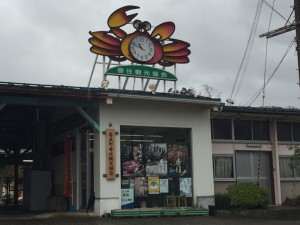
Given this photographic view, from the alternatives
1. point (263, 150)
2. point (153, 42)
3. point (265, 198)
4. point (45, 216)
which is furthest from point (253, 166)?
point (45, 216)

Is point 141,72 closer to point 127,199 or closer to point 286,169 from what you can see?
point 127,199

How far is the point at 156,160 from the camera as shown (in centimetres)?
1844

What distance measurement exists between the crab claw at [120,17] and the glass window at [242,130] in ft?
22.1

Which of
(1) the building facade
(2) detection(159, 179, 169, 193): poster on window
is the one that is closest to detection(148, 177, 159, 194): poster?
(2) detection(159, 179, 169, 193): poster on window

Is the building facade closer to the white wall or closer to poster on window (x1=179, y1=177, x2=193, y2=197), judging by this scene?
the white wall

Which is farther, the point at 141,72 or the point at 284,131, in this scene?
the point at 284,131

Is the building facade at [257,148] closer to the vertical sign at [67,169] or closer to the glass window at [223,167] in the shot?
the glass window at [223,167]

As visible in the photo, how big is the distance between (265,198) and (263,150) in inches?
144

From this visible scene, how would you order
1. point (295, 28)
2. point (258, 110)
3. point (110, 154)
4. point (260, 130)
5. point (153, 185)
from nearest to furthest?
point (295, 28)
point (110, 154)
point (153, 185)
point (258, 110)
point (260, 130)

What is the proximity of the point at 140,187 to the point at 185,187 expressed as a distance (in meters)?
2.00

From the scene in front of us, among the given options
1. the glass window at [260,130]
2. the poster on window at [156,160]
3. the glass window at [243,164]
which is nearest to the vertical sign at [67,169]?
the poster on window at [156,160]

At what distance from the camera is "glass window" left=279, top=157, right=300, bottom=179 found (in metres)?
22.0

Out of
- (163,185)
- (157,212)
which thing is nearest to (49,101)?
(163,185)

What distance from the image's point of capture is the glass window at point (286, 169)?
865 inches
